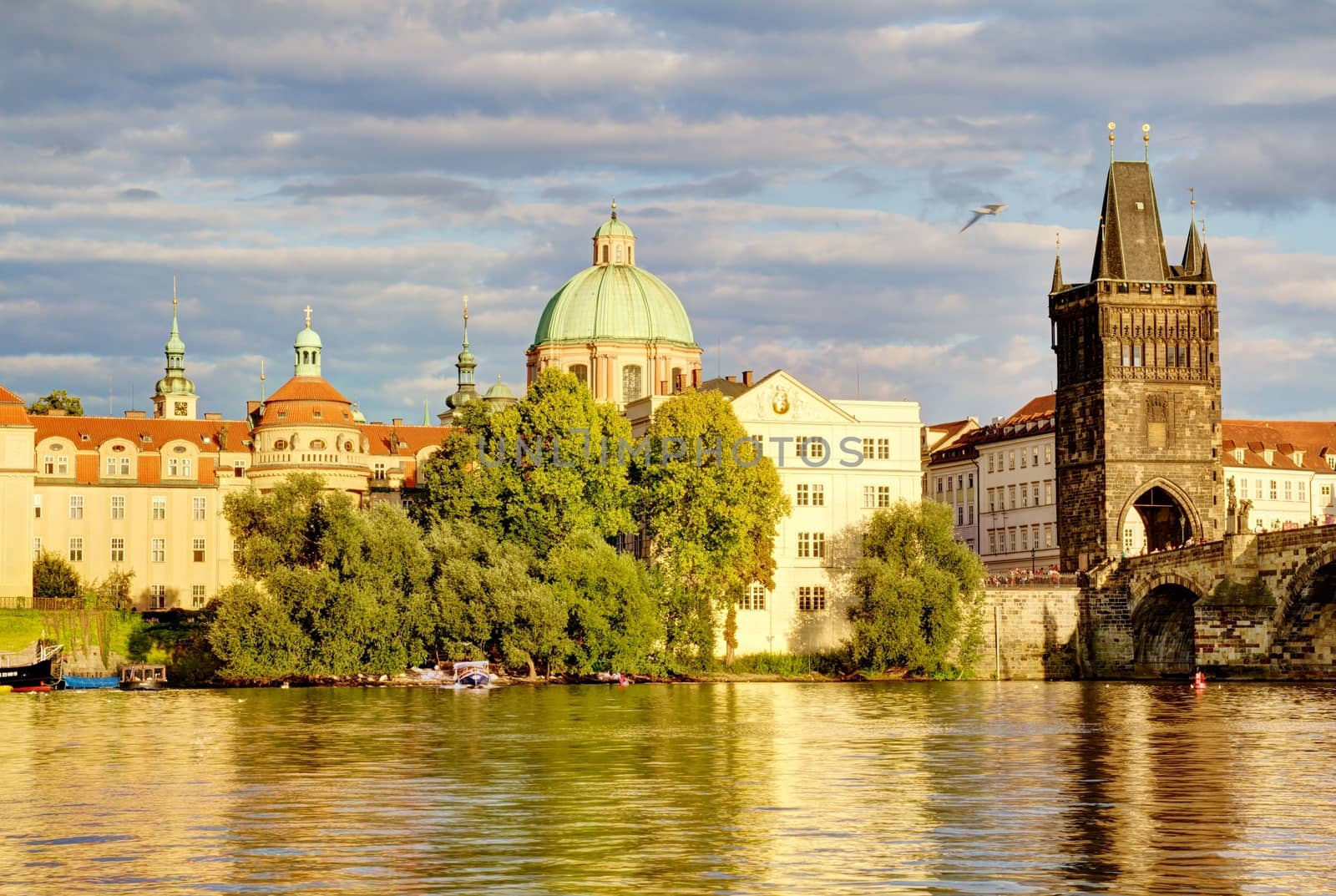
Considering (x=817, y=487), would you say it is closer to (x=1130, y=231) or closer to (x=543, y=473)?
(x=543, y=473)

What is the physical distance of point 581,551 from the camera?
3853 inches

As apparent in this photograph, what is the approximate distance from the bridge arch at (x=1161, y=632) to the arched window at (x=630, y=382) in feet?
117

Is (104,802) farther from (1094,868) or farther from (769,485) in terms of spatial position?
(769,485)

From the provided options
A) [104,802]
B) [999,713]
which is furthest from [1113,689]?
[104,802]

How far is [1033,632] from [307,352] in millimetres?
55098

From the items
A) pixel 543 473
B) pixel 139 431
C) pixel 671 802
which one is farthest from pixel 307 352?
pixel 671 802

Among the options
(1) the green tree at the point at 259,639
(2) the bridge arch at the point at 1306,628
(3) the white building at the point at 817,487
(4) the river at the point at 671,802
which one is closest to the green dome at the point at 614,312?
(3) the white building at the point at 817,487

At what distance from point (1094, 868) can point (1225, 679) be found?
214 ft

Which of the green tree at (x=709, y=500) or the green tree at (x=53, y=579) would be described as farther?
the green tree at (x=53, y=579)

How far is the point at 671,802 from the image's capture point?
132 feet

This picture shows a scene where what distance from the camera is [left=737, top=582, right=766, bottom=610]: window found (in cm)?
10888

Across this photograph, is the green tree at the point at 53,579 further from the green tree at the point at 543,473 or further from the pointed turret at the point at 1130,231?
the pointed turret at the point at 1130,231

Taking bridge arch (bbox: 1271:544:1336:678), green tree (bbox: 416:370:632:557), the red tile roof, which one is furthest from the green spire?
bridge arch (bbox: 1271:544:1336:678)

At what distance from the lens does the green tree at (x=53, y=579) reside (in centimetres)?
12069
